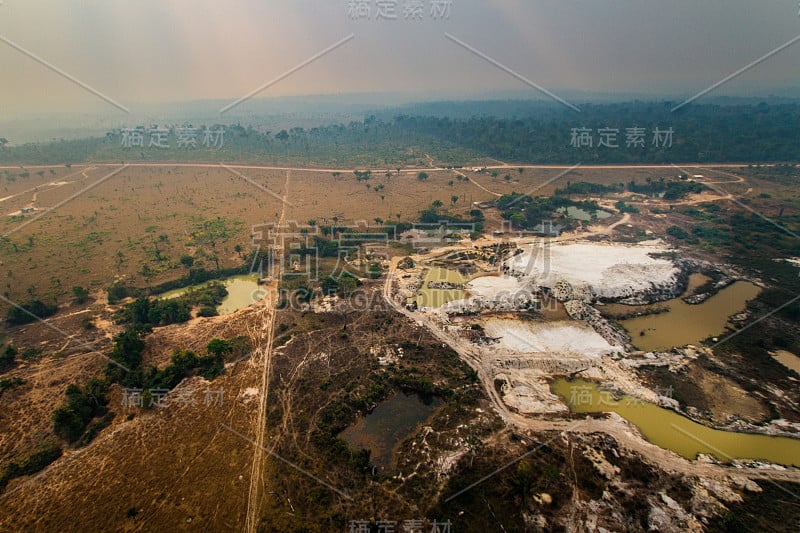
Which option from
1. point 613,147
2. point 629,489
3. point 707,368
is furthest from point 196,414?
point 613,147

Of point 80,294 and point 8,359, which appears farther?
point 80,294

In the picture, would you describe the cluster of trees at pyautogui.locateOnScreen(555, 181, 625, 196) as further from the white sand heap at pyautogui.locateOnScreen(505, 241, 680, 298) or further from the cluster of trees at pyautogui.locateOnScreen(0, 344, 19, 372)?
the cluster of trees at pyautogui.locateOnScreen(0, 344, 19, 372)

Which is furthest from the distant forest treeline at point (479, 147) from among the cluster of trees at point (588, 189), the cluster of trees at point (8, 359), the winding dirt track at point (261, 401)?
the cluster of trees at point (8, 359)

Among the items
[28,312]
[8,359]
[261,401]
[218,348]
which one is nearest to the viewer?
[261,401]

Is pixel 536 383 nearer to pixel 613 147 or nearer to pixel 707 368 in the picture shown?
pixel 707 368

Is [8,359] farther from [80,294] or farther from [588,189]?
[588,189]

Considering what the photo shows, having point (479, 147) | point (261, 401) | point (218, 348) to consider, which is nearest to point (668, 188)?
point (479, 147)

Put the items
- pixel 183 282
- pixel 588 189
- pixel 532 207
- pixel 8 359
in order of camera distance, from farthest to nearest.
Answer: pixel 588 189, pixel 532 207, pixel 183 282, pixel 8 359

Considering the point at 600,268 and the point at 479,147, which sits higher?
the point at 479,147

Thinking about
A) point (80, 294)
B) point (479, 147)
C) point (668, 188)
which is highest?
point (479, 147)
